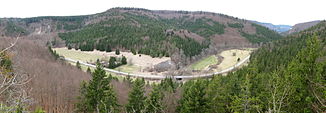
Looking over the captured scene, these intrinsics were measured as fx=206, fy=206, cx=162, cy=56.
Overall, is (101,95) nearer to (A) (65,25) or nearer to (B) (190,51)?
(B) (190,51)

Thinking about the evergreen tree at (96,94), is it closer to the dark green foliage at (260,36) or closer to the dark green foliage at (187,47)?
the dark green foliage at (187,47)

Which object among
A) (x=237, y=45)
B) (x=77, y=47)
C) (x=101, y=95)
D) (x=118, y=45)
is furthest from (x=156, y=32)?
(x=101, y=95)

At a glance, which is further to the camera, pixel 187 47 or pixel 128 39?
pixel 128 39

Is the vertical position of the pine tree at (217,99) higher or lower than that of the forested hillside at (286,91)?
lower

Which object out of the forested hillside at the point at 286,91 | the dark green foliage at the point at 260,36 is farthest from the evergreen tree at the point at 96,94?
the dark green foliage at the point at 260,36

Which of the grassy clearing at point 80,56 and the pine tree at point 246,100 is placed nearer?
the pine tree at point 246,100

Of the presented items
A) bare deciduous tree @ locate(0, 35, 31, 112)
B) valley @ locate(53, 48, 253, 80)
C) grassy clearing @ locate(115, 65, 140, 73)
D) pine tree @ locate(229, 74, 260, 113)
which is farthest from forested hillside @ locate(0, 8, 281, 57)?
pine tree @ locate(229, 74, 260, 113)

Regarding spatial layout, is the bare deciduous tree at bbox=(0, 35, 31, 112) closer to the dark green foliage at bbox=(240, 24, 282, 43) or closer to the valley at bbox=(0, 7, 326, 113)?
the valley at bbox=(0, 7, 326, 113)

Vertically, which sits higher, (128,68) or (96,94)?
(96,94)

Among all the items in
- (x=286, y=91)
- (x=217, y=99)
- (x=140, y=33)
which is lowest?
(x=217, y=99)

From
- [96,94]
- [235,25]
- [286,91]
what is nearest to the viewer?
[286,91]

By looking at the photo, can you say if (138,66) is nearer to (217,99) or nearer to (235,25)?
(217,99)

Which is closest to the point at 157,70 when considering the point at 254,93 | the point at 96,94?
the point at 96,94

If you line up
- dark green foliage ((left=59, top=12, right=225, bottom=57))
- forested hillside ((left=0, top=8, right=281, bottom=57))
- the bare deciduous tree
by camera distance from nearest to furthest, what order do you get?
the bare deciduous tree → dark green foliage ((left=59, top=12, right=225, bottom=57)) → forested hillside ((left=0, top=8, right=281, bottom=57))
